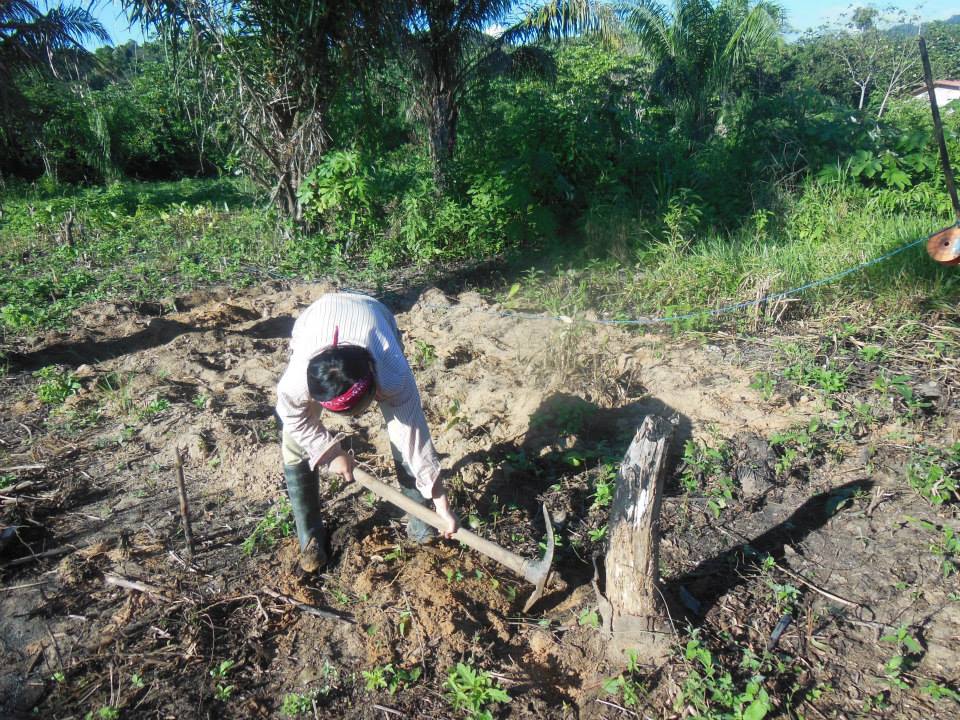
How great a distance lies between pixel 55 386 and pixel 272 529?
2.42 metres

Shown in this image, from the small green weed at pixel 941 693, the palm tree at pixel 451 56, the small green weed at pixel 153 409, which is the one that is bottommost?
the small green weed at pixel 941 693

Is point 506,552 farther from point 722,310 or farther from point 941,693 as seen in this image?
point 722,310

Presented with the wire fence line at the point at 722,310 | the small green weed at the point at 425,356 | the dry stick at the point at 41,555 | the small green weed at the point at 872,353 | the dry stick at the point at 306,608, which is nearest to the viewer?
the dry stick at the point at 306,608

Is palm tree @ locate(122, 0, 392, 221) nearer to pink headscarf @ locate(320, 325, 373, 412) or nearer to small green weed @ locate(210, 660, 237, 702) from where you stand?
pink headscarf @ locate(320, 325, 373, 412)

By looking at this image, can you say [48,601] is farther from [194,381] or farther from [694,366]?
[694,366]

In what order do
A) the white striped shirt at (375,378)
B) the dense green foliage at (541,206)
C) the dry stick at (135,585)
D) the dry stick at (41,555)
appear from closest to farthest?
1. the white striped shirt at (375,378)
2. the dry stick at (135,585)
3. the dry stick at (41,555)
4. the dense green foliage at (541,206)

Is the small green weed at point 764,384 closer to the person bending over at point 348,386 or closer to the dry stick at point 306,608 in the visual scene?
the person bending over at point 348,386

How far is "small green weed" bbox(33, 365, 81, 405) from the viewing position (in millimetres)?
4698

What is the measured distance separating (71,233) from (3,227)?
7.27 ft

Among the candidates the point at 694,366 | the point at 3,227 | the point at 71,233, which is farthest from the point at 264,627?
the point at 3,227

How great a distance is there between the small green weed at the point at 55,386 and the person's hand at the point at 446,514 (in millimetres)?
3377

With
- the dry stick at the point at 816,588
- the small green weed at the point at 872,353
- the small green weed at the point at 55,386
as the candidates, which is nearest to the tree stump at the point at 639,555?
the dry stick at the point at 816,588

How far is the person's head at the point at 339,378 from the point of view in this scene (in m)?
2.28

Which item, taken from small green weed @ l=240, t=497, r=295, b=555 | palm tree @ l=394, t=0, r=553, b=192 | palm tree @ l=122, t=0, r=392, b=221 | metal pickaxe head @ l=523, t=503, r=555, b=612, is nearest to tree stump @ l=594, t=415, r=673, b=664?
metal pickaxe head @ l=523, t=503, r=555, b=612
